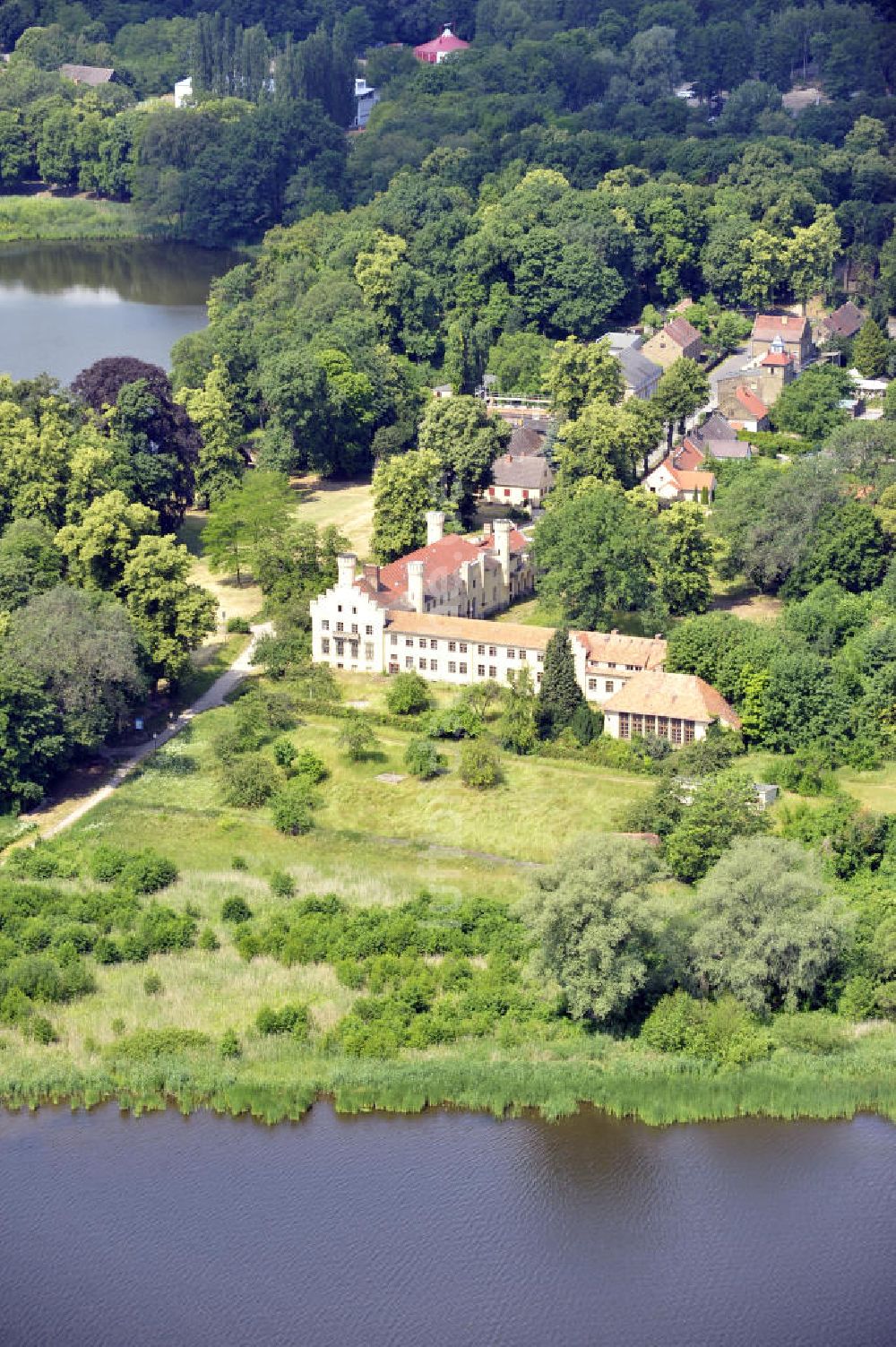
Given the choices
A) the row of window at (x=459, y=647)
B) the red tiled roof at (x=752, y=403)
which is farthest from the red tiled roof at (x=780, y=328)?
the row of window at (x=459, y=647)

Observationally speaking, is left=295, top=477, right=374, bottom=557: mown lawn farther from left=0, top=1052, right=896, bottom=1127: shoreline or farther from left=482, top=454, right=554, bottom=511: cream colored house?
left=0, top=1052, right=896, bottom=1127: shoreline

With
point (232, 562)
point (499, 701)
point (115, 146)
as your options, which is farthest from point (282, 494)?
point (115, 146)

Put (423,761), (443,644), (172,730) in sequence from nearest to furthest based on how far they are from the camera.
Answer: (423,761) → (172,730) → (443,644)

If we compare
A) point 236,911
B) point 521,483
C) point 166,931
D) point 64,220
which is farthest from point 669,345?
point 166,931

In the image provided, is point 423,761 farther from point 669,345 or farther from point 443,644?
point 669,345

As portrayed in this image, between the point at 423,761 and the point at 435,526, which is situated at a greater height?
the point at 435,526

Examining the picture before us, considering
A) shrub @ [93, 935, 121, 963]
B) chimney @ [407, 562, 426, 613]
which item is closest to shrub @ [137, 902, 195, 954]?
shrub @ [93, 935, 121, 963]
